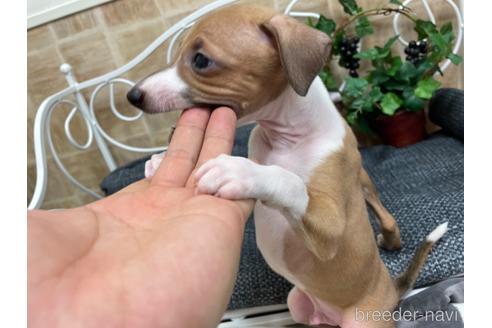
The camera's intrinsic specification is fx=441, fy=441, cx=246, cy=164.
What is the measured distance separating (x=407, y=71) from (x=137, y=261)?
2.45 m

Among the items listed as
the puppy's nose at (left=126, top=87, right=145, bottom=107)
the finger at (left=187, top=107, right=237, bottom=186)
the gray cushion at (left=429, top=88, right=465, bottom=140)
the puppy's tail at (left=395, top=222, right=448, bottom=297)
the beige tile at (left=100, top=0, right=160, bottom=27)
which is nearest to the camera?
the finger at (left=187, top=107, right=237, bottom=186)

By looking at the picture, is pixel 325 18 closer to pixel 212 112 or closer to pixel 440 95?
pixel 440 95

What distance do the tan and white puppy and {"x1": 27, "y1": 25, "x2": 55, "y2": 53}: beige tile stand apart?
2.23 meters

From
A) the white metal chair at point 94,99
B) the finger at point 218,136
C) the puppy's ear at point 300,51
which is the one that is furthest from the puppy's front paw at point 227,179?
the white metal chair at point 94,99

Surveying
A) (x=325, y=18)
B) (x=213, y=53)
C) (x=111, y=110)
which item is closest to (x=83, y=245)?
(x=213, y=53)

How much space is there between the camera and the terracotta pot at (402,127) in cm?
300

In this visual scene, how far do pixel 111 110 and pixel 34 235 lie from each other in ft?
8.74

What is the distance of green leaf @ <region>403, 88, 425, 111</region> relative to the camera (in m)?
2.86

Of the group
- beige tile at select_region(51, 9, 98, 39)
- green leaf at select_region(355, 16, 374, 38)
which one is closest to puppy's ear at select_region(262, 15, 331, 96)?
green leaf at select_region(355, 16, 374, 38)

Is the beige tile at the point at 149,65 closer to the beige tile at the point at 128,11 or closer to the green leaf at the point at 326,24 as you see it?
the beige tile at the point at 128,11

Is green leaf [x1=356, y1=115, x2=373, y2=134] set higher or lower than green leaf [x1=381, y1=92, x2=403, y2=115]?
lower

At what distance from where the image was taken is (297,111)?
Result: 149 cm

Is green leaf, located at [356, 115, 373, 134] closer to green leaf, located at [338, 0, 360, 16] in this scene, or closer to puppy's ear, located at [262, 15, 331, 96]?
green leaf, located at [338, 0, 360, 16]

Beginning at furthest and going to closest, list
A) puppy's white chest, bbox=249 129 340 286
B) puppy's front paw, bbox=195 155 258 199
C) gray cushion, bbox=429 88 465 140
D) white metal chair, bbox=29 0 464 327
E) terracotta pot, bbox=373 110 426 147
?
1. terracotta pot, bbox=373 110 426 147
2. gray cushion, bbox=429 88 465 140
3. white metal chair, bbox=29 0 464 327
4. puppy's white chest, bbox=249 129 340 286
5. puppy's front paw, bbox=195 155 258 199
